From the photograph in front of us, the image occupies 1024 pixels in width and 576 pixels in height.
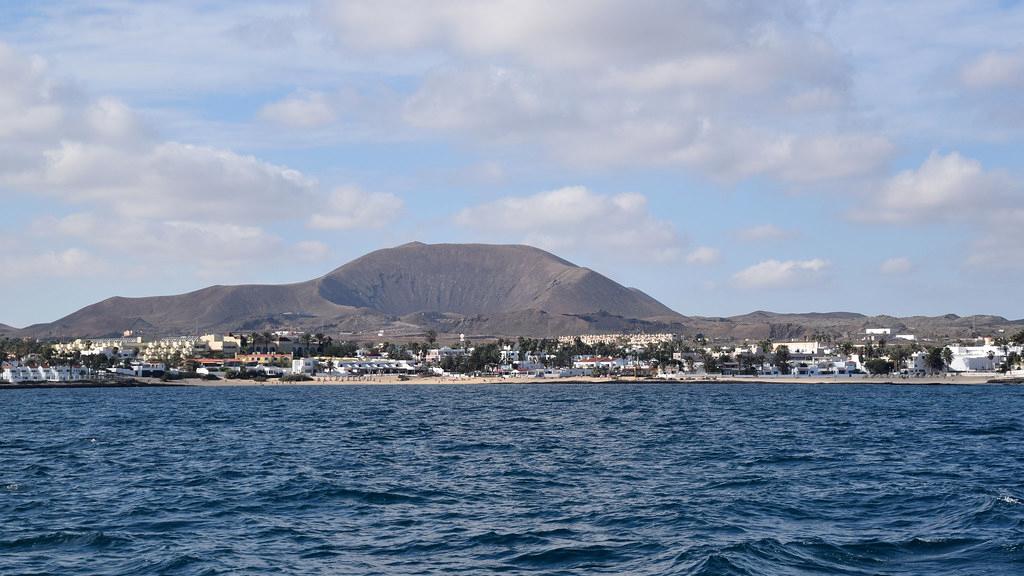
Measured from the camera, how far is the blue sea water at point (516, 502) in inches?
1126

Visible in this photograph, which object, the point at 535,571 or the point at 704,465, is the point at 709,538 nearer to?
the point at 535,571

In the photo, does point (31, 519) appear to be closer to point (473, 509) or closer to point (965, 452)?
point (473, 509)

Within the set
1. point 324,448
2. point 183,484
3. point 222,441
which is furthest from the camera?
point 222,441

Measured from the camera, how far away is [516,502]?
1516 inches

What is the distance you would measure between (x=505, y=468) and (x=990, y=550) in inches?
977

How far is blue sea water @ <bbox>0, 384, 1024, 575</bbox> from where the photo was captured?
93.9 ft

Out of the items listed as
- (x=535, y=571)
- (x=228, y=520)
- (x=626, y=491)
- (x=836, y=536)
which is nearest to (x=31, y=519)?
(x=228, y=520)

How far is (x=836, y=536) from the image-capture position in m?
31.2

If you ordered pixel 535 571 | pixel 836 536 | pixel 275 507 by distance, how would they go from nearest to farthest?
pixel 535 571 → pixel 836 536 → pixel 275 507

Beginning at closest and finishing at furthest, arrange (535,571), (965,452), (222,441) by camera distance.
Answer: (535,571), (965,452), (222,441)

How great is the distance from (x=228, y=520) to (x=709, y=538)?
631 inches

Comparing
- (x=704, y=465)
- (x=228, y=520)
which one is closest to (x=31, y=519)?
(x=228, y=520)

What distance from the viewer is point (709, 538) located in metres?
31.4

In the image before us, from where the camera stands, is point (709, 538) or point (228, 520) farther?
point (228, 520)
